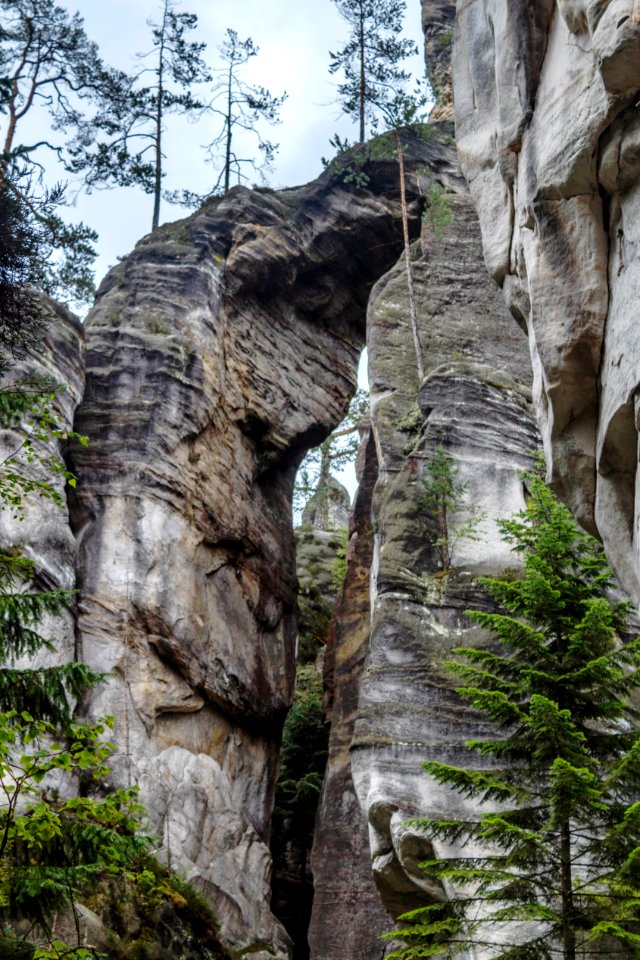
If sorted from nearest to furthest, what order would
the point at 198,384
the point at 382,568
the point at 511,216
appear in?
the point at 511,216
the point at 382,568
the point at 198,384

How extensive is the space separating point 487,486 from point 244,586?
6.38 m

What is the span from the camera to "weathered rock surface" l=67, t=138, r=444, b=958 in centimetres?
1662

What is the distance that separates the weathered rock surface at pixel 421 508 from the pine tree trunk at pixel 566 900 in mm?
2649

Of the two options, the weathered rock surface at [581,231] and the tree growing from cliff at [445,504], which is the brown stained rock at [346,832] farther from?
the weathered rock surface at [581,231]

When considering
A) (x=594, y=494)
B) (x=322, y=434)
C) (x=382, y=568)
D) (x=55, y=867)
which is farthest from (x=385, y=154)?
(x=55, y=867)

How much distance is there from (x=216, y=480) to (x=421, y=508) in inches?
229

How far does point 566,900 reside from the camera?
338 inches

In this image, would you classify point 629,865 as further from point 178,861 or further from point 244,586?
point 244,586

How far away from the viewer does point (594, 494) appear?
8.34 meters

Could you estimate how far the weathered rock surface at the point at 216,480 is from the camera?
1662cm

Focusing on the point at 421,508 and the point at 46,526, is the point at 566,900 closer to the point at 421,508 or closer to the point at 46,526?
the point at 421,508

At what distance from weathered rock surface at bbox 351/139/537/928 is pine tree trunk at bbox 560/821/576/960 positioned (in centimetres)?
265

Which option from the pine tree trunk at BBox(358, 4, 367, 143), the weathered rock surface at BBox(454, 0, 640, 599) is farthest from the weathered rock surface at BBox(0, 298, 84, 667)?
the pine tree trunk at BBox(358, 4, 367, 143)

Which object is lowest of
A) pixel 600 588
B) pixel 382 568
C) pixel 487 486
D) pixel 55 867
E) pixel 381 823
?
pixel 55 867
